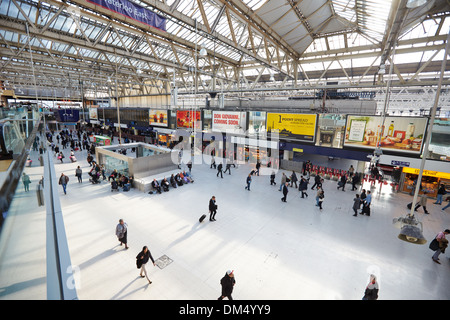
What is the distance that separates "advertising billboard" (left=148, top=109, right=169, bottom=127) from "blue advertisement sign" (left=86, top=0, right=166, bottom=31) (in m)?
17.2

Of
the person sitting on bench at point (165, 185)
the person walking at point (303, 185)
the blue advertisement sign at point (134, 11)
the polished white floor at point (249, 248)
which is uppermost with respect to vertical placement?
the blue advertisement sign at point (134, 11)

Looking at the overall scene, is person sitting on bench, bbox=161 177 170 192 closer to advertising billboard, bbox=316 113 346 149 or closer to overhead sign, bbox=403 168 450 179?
advertising billboard, bbox=316 113 346 149

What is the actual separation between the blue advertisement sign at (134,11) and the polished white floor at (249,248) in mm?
8930

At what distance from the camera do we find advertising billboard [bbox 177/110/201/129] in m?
23.0

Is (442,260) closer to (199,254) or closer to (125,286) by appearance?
(199,254)

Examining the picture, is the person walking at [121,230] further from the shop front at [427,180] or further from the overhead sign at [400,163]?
the shop front at [427,180]

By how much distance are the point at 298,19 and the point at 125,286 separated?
1657cm

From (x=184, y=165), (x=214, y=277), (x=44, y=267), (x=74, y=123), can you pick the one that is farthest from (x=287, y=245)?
(x=74, y=123)

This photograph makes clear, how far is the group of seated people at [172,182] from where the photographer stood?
12727 millimetres

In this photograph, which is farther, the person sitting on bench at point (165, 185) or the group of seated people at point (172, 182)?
the person sitting on bench at point (165, 185)

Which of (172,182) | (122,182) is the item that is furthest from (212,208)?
(122,182)

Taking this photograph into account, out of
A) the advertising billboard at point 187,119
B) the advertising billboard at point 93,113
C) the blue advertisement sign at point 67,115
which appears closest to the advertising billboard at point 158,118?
the advertising billboard at point 187,119

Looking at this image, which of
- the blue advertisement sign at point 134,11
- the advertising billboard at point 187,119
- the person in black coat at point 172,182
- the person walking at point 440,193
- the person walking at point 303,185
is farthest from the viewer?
the advertising billboard at point 187,119

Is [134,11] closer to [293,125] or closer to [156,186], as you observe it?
[156,186]
